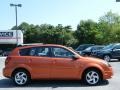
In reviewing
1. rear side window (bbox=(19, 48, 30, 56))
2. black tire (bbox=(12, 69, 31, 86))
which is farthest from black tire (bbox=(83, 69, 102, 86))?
rear side window (bbox=(19, 48, 30, 56))

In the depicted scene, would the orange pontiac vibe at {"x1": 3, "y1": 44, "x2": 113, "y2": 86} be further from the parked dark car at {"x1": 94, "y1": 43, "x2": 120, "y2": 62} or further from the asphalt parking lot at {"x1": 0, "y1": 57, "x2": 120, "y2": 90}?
the parked dark car at {"x1": 94, "y1": 43, "x2": 120, "y2": 62}

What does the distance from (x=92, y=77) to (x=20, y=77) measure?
2.73 metres

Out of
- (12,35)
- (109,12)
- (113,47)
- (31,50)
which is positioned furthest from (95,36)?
(31,50)

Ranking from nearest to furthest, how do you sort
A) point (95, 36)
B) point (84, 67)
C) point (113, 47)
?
point (84, 67), point (113, 47), point (95, 36)

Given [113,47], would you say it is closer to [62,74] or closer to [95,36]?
[62,74]

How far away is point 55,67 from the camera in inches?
543

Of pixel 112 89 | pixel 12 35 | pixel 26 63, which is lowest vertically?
pixel 112 89

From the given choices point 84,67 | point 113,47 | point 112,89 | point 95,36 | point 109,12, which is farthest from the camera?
point 109,12

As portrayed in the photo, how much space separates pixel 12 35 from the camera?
7288cm

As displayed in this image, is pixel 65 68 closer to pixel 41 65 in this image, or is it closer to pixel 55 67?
pixel 55 67

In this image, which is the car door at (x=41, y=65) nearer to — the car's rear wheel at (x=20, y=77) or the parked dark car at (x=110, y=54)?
the car's rear wheel at (x=20, y=77)

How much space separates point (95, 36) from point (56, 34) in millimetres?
13768

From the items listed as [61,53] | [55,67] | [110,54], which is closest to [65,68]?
[55,67]

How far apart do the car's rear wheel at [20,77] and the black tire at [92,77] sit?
221 centimetres
